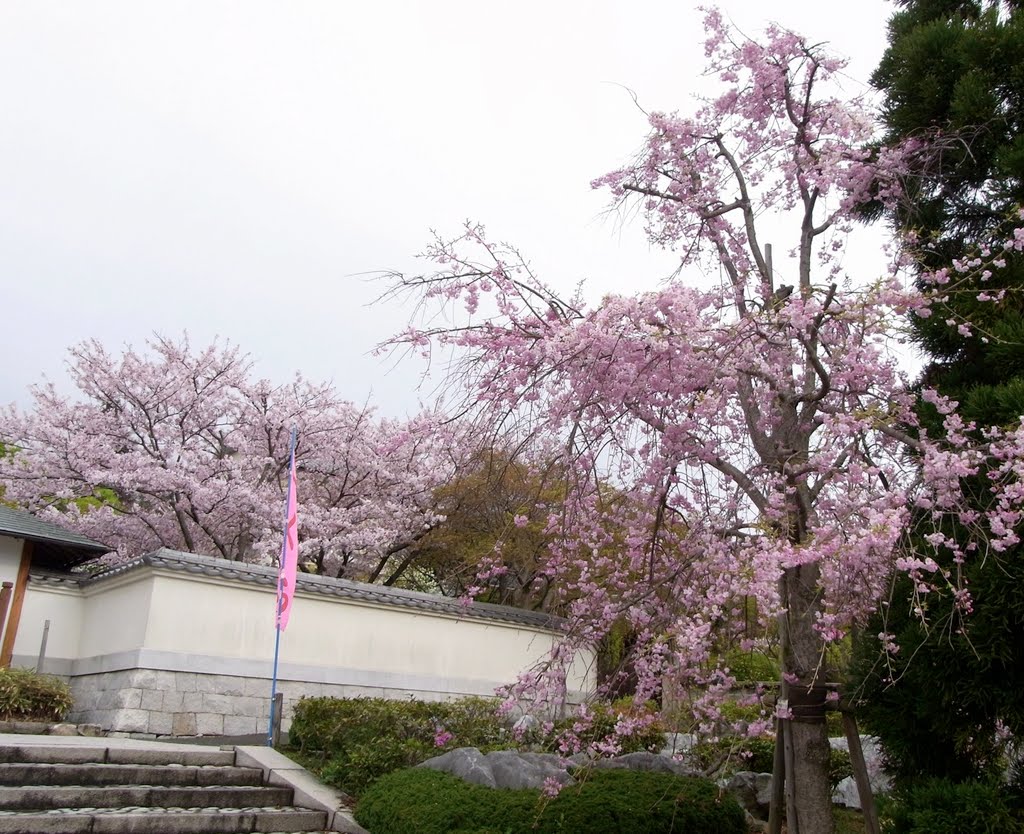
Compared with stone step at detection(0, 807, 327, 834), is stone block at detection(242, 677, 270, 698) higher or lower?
higher

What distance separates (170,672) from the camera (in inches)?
385

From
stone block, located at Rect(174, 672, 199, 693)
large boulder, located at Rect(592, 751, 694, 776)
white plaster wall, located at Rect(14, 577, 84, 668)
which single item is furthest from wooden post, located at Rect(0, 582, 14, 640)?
large boulder, located at Rect(592, 751, 694, 776)

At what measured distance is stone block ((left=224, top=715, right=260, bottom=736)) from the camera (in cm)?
993

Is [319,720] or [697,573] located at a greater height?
[697,573]

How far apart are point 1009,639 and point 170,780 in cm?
639

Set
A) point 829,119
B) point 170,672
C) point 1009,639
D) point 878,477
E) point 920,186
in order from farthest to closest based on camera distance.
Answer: point 170,672
point 829,119
point 920,186
point 878,477
point 1009,639

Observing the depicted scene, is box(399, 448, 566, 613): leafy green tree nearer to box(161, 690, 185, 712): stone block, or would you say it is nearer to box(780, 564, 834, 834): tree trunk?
box(161, 690, 185, 712): stone block

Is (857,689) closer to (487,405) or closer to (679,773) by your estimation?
(487,405)

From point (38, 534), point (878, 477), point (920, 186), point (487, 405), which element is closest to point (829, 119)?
point (920, 186)

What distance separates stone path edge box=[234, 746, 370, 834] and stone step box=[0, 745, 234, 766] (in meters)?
0.24

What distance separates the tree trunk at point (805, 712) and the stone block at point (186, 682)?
7448 millimetres

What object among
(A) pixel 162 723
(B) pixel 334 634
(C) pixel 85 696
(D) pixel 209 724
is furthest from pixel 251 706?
(C) pixel 85 696

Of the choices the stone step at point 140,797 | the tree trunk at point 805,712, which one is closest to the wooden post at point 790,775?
the tree trunk at point 805,712

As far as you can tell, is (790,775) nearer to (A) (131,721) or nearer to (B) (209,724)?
(B) (209,724)
